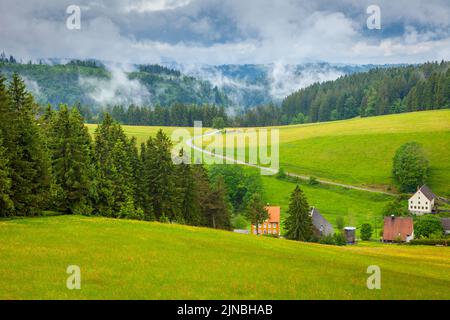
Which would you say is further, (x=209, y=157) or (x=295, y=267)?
(x=209, y=157)

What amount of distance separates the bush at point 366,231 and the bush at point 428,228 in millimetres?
9721

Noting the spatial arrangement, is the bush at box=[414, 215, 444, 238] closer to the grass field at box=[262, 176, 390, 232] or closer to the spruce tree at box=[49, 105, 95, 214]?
the grass field at box=[262, 176, 390, 232]

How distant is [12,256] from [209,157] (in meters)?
111

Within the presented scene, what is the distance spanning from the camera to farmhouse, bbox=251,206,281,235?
10046 cm

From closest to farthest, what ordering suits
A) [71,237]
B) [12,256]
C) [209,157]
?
[12,256] → [71,237] → [209,157]

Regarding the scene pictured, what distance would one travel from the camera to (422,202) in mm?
111250

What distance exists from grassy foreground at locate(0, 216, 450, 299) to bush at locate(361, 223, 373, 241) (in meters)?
53.8

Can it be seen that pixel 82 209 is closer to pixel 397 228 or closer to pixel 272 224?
pixel 272 224

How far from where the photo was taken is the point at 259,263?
3189cm

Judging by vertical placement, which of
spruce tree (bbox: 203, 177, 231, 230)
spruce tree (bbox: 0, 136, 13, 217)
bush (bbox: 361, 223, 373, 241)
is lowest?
bush (bbox: 361, 223, 373, 241)

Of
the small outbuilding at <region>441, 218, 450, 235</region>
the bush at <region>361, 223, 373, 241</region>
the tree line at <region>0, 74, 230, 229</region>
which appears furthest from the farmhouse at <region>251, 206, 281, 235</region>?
the small outbuilding at <region>441, 218, 450, 235</region>

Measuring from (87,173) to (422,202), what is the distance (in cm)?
8253
